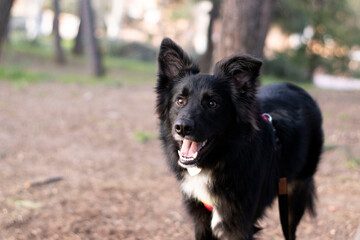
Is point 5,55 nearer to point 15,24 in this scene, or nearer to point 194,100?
point 194,100

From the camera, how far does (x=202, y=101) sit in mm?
3047

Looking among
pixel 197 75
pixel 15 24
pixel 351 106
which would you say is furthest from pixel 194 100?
pixel 15 24

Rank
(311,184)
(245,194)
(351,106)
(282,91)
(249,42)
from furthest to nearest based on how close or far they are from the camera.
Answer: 1. (351,106)
2. (249,42)
3. (311,184)
4. (282,91)
5. (245,194)

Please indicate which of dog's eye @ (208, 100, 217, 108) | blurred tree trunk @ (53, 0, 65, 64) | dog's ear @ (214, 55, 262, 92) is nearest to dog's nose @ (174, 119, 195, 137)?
dog's eye @ (208, 100, 217, 108)

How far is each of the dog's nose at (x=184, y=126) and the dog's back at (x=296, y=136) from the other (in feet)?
3.43

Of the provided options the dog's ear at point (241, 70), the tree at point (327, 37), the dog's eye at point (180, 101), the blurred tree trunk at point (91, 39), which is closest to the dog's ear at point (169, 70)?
the dog's eye at point (180, 101)

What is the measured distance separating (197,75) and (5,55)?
15441 millimetres

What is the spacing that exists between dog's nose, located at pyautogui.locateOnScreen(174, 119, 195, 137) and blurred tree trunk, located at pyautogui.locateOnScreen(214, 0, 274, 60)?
3.41m

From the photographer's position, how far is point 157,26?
3994 cm

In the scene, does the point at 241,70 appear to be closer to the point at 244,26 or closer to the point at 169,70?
the point at 169,70

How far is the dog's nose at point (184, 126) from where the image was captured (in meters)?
2.75

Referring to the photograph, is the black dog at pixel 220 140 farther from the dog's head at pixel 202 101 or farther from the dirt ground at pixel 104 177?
the dirt ground at pixel 104 177

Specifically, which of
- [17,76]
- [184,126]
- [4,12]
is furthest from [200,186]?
[4,12]

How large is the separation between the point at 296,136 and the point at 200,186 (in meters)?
1.19
